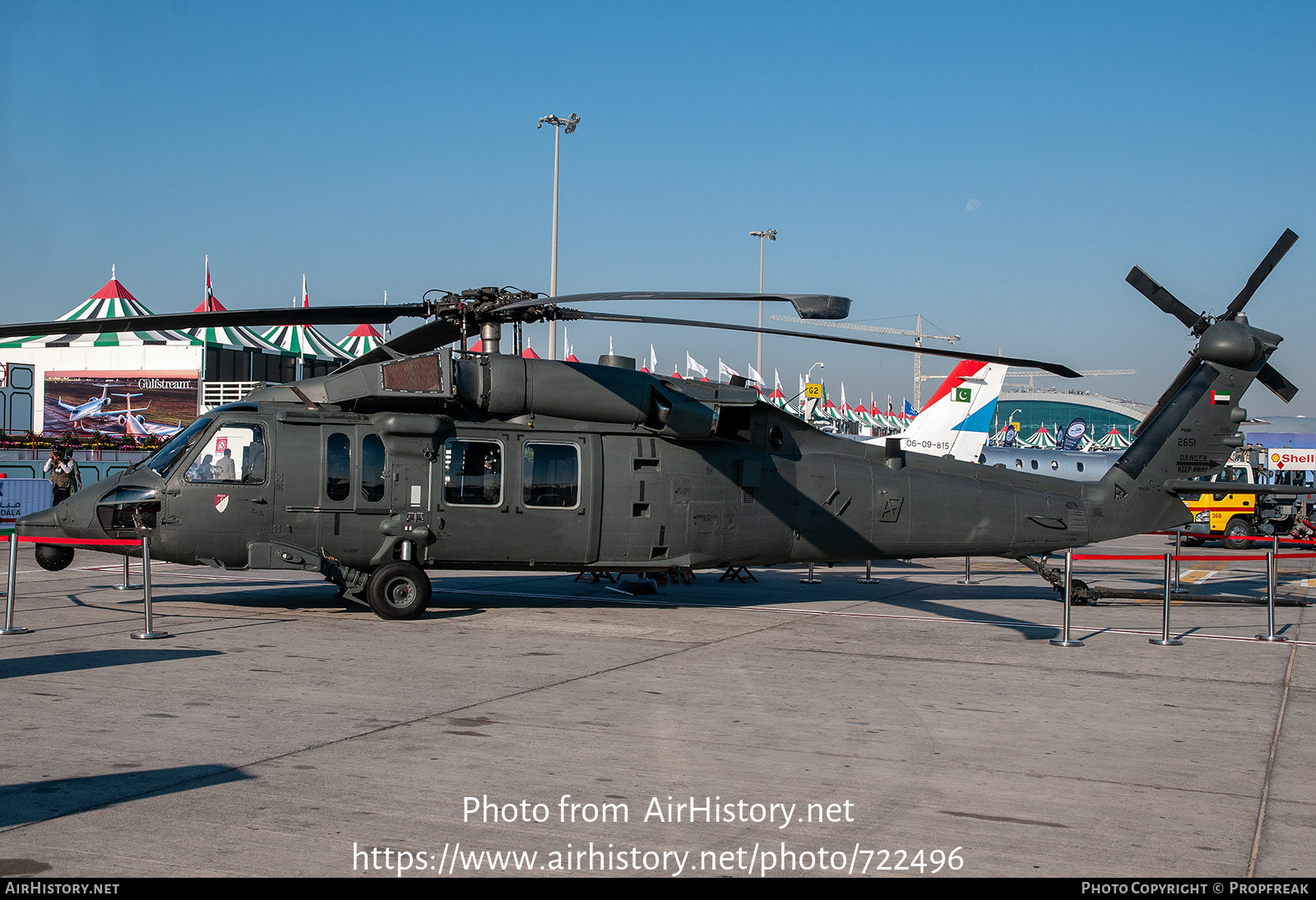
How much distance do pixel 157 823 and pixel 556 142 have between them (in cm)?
2733

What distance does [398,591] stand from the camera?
12.6 meters

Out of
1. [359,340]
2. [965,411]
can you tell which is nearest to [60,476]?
[965,411]

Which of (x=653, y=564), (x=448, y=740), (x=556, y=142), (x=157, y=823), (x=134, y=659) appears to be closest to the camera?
(x=157, y=823)

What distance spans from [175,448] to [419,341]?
312 centimetres

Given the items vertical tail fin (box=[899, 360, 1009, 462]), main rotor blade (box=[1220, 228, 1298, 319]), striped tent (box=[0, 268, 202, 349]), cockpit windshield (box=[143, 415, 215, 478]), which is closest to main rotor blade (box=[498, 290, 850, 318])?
cockpit windshield (box=[143, 415, 215, 478])

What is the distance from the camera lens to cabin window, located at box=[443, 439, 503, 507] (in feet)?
42.1

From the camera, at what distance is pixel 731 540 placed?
13766mm

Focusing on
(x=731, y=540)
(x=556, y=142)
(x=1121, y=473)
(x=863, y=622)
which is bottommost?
Result: (x=863, y=622)

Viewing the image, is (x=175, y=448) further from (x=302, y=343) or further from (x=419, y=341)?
(x=302, y=343)

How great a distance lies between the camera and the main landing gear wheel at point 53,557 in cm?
1300

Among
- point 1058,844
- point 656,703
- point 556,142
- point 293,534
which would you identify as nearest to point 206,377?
point 556,142

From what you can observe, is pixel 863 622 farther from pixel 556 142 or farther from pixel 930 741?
pixel 556 142

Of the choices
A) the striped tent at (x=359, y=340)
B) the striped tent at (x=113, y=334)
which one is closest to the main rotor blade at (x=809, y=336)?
the striped tent at (x=113, y=334)

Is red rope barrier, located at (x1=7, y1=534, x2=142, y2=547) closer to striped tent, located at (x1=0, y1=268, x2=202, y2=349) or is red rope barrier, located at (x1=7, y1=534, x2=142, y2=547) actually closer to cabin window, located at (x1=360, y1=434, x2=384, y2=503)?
cabin window, located at (x1=360, y1=434, x2=384, y2=503)
